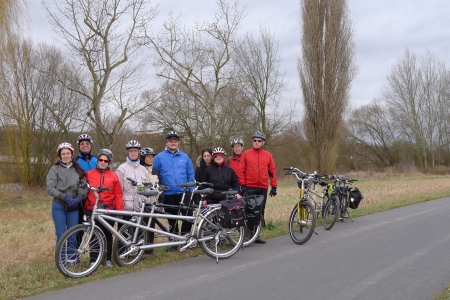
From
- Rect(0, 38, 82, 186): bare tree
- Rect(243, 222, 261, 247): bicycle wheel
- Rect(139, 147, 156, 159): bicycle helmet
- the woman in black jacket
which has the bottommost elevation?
Rect(243, 222, 261, 247): bicycle wheel

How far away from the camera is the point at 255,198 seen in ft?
28.5

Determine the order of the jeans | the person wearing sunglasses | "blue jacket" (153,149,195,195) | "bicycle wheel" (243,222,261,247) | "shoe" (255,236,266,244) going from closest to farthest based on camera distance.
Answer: the jeans
"blue jacket" (153,149,195,195)
"bicycle wheel" (243,222,261,247)
"shoe" (255,236,266,244)
the person wearing sunglasses

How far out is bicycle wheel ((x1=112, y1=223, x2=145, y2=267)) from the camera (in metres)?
6.67

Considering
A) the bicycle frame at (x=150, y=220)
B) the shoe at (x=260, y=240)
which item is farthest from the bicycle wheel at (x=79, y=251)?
the shoe at (x=260, y=240)

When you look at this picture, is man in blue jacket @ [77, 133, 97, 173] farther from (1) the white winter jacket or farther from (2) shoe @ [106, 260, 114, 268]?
(2) shoe @ [106, 260, 114, 268]

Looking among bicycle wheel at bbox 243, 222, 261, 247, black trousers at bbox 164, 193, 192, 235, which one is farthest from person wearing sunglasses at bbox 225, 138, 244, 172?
black trousers at bbox 164, 193, 192, 235

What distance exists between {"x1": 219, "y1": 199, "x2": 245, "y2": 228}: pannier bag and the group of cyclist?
0.38 metres

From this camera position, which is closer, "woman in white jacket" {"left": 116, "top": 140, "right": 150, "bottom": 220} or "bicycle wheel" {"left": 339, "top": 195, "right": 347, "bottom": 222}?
"woman in white jacket" {"left": 116, "top": 140, "right": 150, "bottom": 220}

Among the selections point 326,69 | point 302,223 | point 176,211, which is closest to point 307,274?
point 302,223

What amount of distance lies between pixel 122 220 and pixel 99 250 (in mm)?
516

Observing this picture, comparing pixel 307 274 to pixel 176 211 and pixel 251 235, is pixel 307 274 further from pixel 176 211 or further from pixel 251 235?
pixel 176 211

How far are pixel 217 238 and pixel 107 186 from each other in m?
1.91

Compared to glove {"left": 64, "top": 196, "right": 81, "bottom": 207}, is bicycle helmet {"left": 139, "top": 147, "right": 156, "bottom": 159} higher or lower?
higher

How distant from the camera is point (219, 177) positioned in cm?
839
